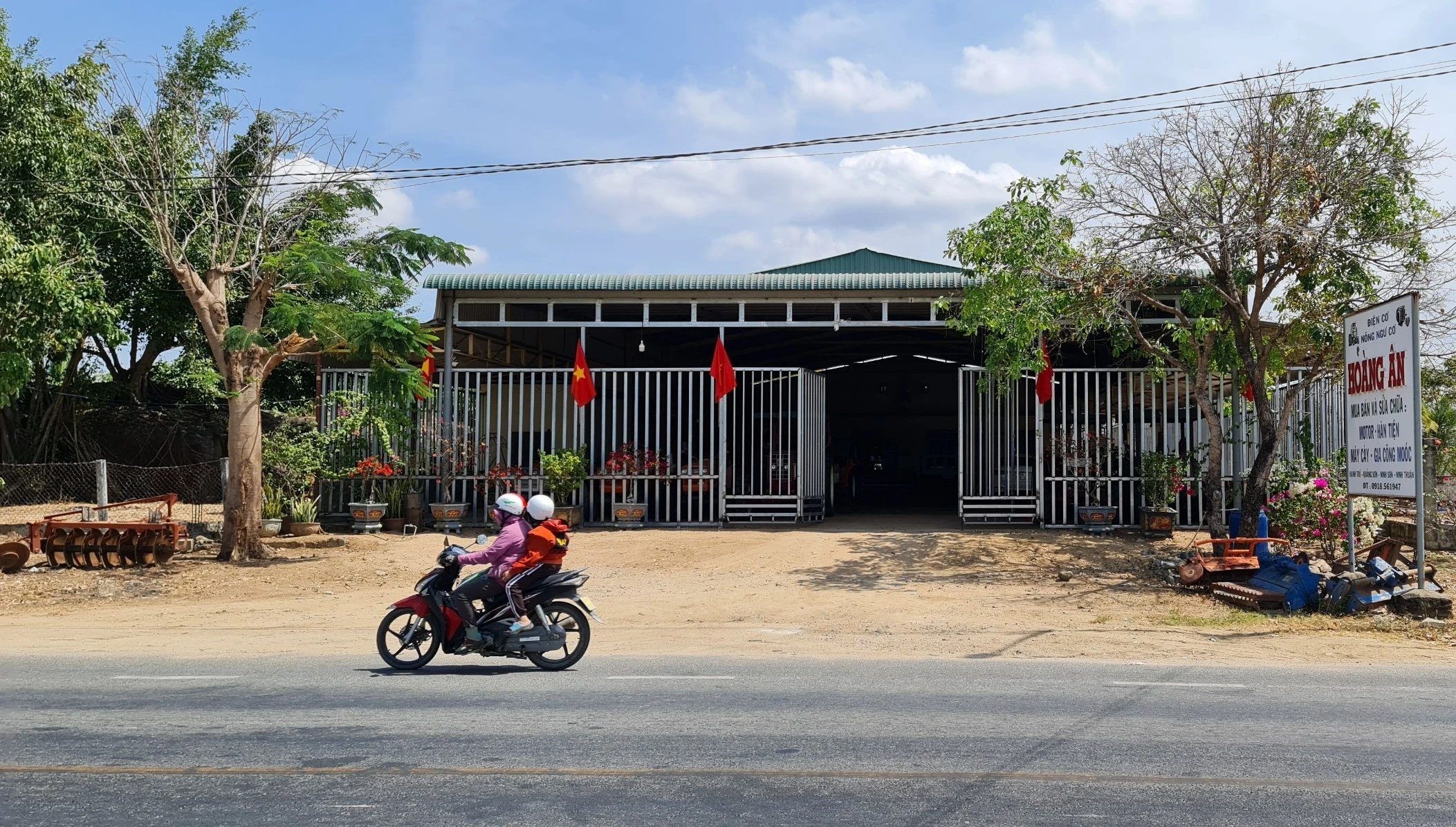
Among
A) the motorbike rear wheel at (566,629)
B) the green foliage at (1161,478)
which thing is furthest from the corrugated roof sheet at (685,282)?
the motorbike rear wheel at (566,629)

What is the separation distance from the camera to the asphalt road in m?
4.83

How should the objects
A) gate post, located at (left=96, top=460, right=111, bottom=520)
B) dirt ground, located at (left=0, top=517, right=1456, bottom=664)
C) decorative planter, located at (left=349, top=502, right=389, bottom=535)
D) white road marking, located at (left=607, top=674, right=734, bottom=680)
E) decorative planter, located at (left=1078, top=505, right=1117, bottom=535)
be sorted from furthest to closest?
decorative planter, located at (left=349, top=502, right=389, bottom=535), decorative planter, located at (left=1078, top=505, right=1117, bottom=535), gate post, located at (left=96, top=460, right=111, bottom=520), dirt ground, located at (left=0, top=517, right=1456, bottom=664), white road marking, located at (left=607, top=674, right=734, bottom=680)

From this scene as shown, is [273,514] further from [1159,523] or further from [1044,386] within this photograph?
[1159,523]

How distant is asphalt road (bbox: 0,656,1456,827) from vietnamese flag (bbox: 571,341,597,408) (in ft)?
35.0

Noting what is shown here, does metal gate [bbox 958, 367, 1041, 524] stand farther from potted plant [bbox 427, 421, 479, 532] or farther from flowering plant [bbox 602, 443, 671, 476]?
potted plant [bbox 427, 421, 479, 532]

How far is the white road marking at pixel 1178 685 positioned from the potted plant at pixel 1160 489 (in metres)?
9.58

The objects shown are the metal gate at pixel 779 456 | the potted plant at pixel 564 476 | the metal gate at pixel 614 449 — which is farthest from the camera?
the metal gate at pixel 779 456

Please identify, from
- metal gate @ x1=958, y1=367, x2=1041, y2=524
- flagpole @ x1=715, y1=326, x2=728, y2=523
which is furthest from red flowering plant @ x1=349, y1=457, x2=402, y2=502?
metal gate @ x1=958, y1=367, x2=1041, y2=524

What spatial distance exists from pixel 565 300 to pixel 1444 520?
14.1m

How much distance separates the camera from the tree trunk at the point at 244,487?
15.3m

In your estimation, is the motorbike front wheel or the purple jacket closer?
the purple jacket

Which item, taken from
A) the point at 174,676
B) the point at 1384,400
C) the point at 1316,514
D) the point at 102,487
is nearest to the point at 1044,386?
the point at 1316,514

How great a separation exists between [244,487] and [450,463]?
4039mm

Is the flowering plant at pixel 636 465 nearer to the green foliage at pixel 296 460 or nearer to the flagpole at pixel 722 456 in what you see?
the flagpole at pixel 722 456
